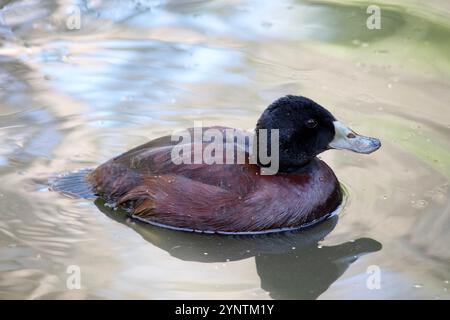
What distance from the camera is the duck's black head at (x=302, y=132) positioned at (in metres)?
5.96

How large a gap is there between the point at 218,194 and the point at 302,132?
0.72 meters

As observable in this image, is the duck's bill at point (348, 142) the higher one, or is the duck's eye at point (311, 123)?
the duck's eye at point (311, 123)

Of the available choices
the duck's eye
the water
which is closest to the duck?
the duck's eye

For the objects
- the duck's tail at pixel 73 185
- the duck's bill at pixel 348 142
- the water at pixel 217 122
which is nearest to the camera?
the water at pixel 217 122

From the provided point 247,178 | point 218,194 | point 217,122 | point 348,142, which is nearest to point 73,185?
point 218,194

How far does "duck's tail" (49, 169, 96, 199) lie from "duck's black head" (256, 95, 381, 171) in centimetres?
131

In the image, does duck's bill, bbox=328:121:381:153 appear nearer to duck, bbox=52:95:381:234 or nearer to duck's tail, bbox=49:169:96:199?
duck, bbox=52:95:381:234

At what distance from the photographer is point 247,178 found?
19.3 feet

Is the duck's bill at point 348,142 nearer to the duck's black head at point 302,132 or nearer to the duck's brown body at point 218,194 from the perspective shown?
the duck's black head at point 302,132

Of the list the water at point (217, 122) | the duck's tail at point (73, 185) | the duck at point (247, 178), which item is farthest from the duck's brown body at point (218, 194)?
the duck's tail at point (73, 185)

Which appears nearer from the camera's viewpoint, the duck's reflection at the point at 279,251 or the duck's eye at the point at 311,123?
the duck's reflection at the point at 279,251

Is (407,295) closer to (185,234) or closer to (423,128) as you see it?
(185,234)

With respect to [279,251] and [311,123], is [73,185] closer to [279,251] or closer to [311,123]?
[279,251]

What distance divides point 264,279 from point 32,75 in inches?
139
